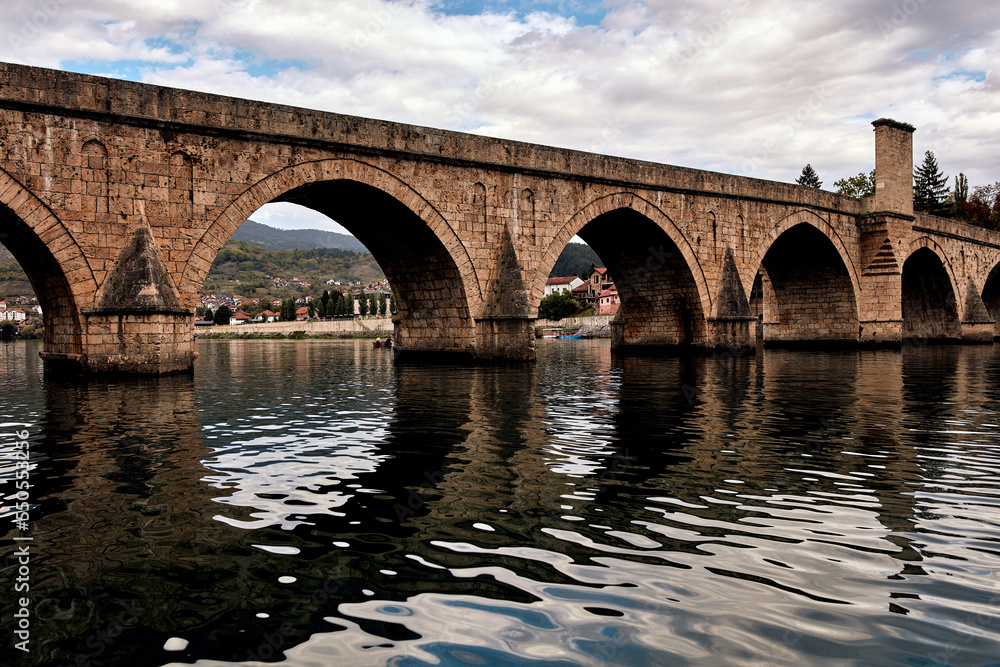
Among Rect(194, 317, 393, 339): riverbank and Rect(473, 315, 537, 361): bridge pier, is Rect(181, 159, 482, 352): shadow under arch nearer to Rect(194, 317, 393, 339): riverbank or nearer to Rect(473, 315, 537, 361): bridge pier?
Rect(473, 315, 537, 361): bridge pier

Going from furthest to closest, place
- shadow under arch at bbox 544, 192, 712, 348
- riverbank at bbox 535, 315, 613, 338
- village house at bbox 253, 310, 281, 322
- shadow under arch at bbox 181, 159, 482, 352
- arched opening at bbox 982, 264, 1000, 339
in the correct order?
village house at bbox 253, 310, 281, 322, riverbank at bbox 535, 315, 613, 338, arched opening at bbox 982, 264, 1000, 339, shadow under arch at bbox 544, 192, 712, 348, shadow under arch at bbox 181, 159, 482, 352

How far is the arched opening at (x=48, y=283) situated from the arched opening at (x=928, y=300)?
118 feet

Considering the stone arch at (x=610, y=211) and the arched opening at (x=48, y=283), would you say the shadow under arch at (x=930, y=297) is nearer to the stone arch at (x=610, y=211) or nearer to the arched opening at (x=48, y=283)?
the stone arch at (x=610, y=211)

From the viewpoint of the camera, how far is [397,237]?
19031 mm

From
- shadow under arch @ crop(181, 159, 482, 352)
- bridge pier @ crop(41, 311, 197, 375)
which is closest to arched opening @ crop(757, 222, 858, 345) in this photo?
shadow under arch @ crop(181, 159, 482, 352)

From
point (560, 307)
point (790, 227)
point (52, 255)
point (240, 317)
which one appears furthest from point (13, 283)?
point (790, 227)

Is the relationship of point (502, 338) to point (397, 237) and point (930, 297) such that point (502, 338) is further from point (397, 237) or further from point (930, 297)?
point (930, 297)

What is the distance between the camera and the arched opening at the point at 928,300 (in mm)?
36125

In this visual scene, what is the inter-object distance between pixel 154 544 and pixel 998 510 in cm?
521

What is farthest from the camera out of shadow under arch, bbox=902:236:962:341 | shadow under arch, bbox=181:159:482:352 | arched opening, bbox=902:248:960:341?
arched opening, bbox=902:248:960:341

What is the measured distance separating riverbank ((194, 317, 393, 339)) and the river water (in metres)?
61.3

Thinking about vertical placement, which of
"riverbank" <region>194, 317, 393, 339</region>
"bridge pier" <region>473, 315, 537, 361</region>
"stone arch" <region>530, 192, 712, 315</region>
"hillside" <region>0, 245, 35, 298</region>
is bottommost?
"riverbank" <region>194, 317, 393, 339</region>

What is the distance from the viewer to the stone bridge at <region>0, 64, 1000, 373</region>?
43.0 feet

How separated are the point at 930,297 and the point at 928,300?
22 cm
